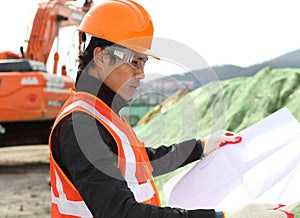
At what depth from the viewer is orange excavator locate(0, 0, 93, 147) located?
27.8 ft

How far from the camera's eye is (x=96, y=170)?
1349 millimetres

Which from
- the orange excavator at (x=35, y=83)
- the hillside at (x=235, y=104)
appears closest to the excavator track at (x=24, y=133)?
the orange excavator at (x=35, y=83)

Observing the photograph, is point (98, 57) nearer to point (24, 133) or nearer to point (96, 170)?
point (96, 170)

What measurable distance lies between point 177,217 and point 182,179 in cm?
90

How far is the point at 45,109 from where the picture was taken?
8672 millimetres

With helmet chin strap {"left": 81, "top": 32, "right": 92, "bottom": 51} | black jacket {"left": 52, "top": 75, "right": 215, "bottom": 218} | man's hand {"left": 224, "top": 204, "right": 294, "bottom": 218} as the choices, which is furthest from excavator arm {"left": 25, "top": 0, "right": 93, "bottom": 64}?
man's hand {"left": 224, "top": 204, "right": 294, "bottom": 218}

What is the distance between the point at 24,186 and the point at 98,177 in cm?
645

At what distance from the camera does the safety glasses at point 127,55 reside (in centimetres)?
156

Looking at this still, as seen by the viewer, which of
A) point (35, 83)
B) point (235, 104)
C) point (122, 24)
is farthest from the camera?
point (35, 83)

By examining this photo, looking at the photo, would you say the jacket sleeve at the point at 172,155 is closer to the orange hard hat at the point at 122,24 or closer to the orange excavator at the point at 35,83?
the orange hard hat at the point at 122,24

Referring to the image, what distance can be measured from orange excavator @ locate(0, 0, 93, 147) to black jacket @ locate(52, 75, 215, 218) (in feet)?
20.9

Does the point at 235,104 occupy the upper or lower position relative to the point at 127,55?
lower

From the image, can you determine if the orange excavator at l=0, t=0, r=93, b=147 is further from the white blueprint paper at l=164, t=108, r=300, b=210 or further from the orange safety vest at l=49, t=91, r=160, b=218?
the orange safety vest at l=49, t=91, r=160, b=218

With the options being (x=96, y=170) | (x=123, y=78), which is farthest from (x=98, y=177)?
(x=123, y=78)
